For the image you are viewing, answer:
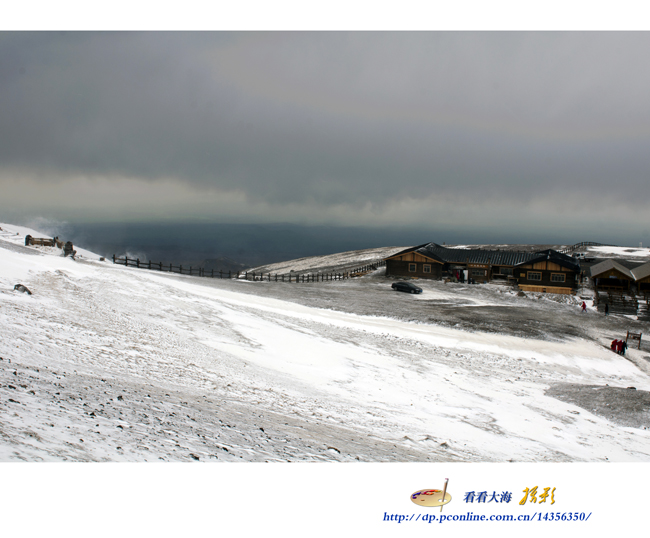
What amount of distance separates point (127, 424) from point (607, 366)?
21507mm

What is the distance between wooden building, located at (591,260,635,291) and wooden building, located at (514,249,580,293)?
9.38 feet

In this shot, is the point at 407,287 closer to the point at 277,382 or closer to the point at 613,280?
the point at 613,280

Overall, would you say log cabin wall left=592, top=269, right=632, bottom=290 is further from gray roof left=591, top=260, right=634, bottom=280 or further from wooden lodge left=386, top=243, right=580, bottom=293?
wooden lodge left=386, top=243, right=580, bottom=293

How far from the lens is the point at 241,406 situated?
26.0 feet

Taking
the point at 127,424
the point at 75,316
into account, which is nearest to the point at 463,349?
the point at 127,424

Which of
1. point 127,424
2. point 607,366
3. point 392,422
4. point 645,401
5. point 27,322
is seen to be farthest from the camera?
point 607,366

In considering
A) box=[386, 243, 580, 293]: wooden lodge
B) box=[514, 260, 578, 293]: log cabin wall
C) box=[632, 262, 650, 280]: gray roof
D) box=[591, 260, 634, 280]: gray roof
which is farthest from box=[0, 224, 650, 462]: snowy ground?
box=[386, 243, 580, 293]: wooden lodge

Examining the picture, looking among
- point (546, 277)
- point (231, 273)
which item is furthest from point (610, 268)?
point (231, 273)

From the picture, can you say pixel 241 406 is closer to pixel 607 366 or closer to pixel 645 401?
pixel 645 401

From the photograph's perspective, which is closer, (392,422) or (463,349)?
(392,422)

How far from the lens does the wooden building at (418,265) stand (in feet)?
137

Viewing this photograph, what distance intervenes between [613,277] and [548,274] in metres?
5.98

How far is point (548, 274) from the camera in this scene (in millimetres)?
39844

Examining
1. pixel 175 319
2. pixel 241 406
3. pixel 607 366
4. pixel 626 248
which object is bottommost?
pixel 607 366
